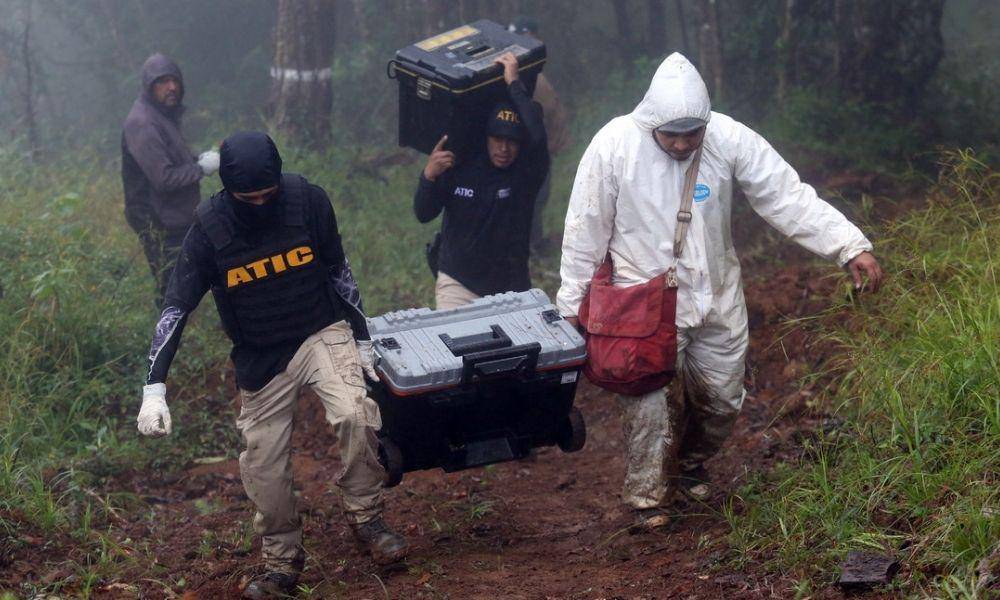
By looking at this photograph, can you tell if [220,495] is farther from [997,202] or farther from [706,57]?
[706,57]

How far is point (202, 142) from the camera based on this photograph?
1303 cm

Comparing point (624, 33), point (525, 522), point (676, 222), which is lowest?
point (624, 33)

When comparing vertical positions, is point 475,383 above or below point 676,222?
below

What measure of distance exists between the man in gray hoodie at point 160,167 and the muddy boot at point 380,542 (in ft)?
10.9

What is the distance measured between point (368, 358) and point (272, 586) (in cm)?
97

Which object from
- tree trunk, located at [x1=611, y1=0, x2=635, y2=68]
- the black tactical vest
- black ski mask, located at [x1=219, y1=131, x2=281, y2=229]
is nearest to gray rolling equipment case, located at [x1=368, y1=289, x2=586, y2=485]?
the black tactical vest

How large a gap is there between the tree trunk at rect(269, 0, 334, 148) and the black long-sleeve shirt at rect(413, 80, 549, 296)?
5.60 meters

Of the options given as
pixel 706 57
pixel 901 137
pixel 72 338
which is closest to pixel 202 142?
pixel 706 57

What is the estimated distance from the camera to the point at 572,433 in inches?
171

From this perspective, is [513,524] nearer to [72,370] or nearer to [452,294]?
[452,294]

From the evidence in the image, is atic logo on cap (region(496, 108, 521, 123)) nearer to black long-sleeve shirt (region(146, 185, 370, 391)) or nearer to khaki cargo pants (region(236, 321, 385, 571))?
black long-sleeve shirt (region(146, 185, 370, 391))

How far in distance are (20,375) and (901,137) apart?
23.4ft

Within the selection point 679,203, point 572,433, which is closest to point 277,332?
point 572,433

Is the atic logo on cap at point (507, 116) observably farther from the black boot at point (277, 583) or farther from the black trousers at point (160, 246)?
the black trousers at point (160, 246)
